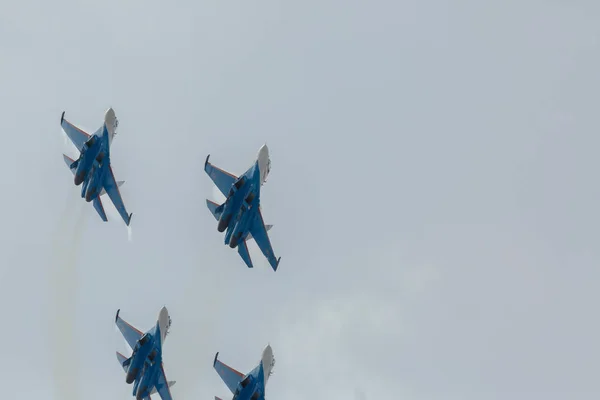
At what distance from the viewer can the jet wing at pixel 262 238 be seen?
A: 138500 millimetres

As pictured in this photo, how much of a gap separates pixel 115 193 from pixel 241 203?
19090 millimetres

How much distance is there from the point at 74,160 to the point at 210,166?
17156 millimetres

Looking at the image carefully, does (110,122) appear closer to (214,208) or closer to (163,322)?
(214,208)

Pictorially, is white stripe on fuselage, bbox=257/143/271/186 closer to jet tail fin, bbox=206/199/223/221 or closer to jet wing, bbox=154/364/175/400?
jet tail fin, bbox=206/199/223/221

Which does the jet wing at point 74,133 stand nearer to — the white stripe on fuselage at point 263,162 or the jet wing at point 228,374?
the white stripe on fuselage at point 263,162

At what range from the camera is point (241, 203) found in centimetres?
13162

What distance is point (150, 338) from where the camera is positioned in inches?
5162

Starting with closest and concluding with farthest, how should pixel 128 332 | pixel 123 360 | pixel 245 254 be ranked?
pixel 123 360 < pixel 128 332 < pixel 245 254

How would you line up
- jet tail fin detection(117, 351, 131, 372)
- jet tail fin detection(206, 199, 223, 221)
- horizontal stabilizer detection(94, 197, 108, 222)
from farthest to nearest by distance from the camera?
1. horizontal stabilizer detection(94, 197, 108, 222)
2. jet tail fin detection(206, 199, 223, 221)
3. jet tail fin detection(117, 351, 131, 372)

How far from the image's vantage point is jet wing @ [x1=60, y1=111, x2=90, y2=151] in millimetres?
137887

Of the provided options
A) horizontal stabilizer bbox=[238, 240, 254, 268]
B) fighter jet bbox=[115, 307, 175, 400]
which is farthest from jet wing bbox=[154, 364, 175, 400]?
horizontal stabilizer bbox=[238, 240, 254, 268]

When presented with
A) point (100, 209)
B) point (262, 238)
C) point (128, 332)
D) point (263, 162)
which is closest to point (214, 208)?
point (262, 238)

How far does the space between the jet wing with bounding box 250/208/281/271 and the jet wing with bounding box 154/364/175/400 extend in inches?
782

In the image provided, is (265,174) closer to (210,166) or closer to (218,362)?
(210,166)
